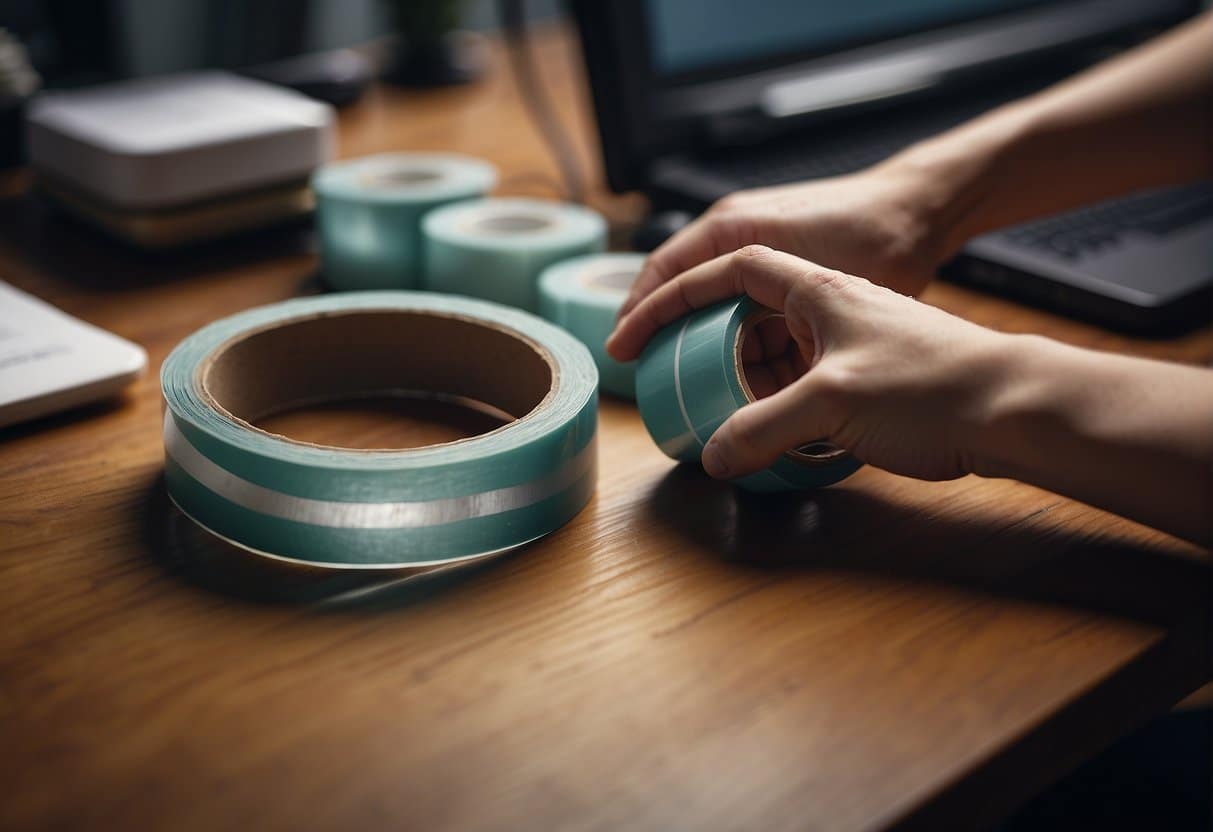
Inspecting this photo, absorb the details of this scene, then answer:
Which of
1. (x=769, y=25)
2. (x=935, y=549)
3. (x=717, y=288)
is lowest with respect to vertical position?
(x=935, y=549)

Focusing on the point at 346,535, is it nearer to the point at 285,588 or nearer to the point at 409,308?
the point at 285,588

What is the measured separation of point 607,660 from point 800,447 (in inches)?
6.2

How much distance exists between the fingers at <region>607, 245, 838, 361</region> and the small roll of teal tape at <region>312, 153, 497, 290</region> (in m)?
0.24

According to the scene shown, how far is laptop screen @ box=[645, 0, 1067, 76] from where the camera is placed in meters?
0.84

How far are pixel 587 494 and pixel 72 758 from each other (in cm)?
26

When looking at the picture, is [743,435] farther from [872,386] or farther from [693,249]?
[693,249]

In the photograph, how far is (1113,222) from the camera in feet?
2.74

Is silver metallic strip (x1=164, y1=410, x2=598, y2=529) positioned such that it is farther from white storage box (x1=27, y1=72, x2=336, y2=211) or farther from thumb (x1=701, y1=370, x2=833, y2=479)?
white storage box (x1=27, y1=72, x2=336, y2=211)

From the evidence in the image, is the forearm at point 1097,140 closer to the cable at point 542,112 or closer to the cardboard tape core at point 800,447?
the cardboard tape core at point 800,447

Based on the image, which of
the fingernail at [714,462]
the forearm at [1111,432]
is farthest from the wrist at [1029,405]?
the fingernail at [714,462]

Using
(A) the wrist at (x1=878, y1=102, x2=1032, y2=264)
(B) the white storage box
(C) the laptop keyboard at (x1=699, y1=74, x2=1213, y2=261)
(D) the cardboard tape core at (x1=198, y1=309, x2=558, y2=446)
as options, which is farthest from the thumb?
(B) the white storage box

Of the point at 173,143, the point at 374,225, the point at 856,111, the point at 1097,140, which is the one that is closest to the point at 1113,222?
the point at 1097,140

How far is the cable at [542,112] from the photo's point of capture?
1031mm

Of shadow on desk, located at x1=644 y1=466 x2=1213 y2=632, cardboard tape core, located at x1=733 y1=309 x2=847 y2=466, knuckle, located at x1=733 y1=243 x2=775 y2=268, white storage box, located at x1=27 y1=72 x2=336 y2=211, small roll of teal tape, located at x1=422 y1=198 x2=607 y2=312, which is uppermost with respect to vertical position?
white storage box, located at x1=27 y1=72 x2=336 y2=211
